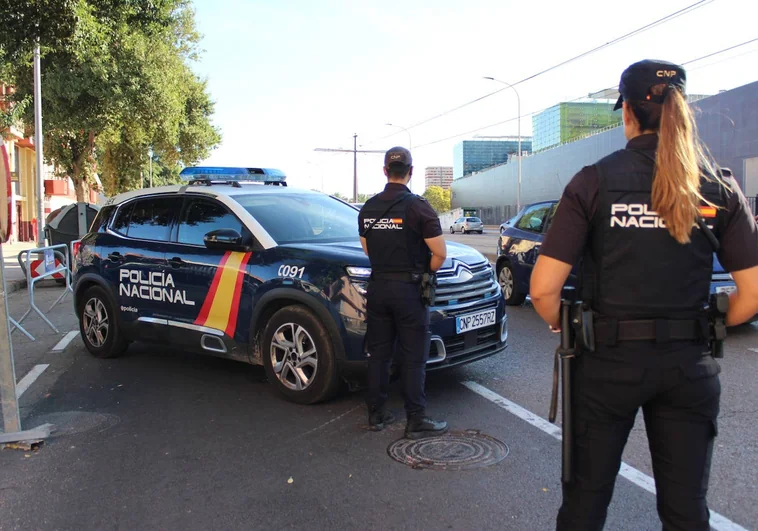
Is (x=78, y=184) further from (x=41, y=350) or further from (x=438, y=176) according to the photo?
(x=438, y=176)

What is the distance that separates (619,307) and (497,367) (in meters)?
4.13

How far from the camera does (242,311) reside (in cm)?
526

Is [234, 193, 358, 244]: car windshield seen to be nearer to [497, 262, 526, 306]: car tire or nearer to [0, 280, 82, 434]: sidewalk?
[0, 280, 82, 434]: sidewalk

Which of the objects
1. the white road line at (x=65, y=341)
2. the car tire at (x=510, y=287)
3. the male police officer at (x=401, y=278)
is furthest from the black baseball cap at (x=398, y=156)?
Answer: the car tire at (x=510, y=287)

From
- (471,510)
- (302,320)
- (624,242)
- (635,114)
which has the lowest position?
(471,510)

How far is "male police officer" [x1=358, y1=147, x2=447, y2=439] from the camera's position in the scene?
13.8ft

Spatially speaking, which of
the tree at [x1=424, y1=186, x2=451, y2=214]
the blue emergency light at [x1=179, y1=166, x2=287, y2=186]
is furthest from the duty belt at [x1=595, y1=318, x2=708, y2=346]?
the tree at [x1=424, y1=186, x2=451, y2=214]

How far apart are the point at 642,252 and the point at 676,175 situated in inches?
10.5

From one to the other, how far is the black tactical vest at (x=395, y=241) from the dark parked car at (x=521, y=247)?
5039 mm

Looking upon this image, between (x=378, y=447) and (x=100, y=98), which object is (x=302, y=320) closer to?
(x=378, y=447)

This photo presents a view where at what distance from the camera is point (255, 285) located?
515 cm

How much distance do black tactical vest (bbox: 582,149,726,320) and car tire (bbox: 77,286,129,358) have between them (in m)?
5.64

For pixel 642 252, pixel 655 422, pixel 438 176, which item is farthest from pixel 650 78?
pixel 438 176

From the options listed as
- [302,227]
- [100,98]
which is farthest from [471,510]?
[100,98]
